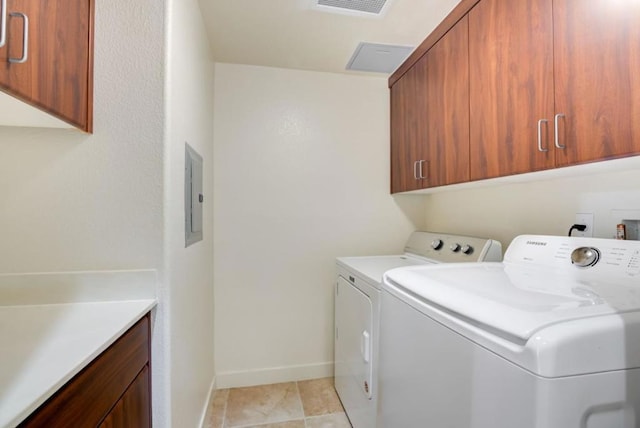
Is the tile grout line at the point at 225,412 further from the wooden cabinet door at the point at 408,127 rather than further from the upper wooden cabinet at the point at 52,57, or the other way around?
the wooden cabinet door at the point at 408,127

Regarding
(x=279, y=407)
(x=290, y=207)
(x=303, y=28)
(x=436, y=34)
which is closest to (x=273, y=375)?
(x=279, y=407)

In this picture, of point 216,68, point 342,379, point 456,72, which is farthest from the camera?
point 216,68

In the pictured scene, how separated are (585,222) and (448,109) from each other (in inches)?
31.7

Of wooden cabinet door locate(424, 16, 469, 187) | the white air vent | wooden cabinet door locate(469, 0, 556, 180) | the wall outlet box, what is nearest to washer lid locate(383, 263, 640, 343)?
the wall outlet box

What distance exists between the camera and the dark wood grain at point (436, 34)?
4.83ft

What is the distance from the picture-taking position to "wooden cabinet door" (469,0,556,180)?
3.56 feet

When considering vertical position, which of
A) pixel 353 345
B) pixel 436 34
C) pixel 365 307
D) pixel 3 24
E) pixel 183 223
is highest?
pixel 436 34

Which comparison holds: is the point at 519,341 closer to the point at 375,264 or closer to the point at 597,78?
the point at 597,78

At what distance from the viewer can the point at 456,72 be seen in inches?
60.6

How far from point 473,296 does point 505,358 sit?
21cm

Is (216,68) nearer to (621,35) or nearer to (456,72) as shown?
(456,72)

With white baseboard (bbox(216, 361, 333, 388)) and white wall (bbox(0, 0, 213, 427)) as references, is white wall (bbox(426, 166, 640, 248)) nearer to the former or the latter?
white baseboard (bbox(216, 361, 333, 388))

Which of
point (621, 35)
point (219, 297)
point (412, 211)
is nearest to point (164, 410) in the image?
point (219, 297)

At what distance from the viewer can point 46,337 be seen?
764 millimetres
